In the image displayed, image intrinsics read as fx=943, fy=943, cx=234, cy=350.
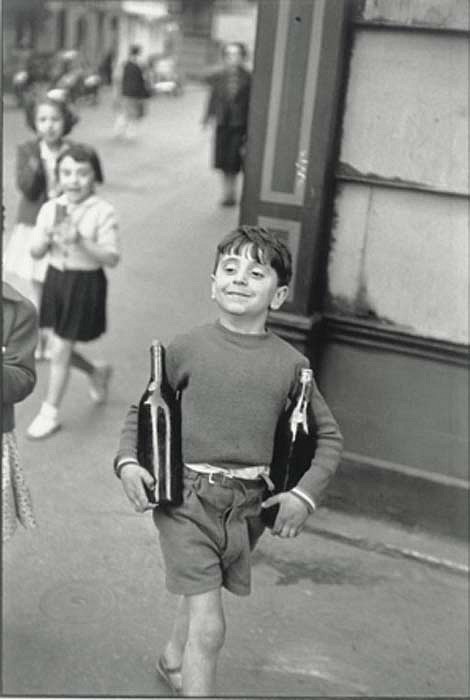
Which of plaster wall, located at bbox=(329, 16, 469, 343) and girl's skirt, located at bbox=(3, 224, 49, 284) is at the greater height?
plaster wall, located at bbox=(329, 16, 469, 343)

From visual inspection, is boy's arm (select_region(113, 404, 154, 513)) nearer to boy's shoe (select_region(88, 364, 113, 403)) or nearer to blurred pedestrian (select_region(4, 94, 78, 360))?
blurred pedestrian (select_region(4, 94, 78, 360))

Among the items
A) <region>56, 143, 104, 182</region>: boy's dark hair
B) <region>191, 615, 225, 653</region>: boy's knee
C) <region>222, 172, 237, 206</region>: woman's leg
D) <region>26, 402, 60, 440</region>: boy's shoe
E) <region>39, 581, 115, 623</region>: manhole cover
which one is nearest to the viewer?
<region>191, 615, 225, 653</region>: boy's knee

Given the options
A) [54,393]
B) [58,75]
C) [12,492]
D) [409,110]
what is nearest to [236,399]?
[12,492]

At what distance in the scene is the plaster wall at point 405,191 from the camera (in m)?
2.84

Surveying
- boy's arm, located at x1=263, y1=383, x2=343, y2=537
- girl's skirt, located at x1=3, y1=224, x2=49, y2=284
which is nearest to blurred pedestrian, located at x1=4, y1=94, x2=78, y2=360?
girl's skirt, located at x1=3, y1=224, x2=49, y2=284

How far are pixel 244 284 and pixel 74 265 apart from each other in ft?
5.91

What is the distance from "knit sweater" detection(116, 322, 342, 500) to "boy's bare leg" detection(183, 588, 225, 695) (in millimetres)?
387

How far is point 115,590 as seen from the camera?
9.85 ft

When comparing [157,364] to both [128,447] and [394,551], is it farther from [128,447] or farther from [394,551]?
[394,551]

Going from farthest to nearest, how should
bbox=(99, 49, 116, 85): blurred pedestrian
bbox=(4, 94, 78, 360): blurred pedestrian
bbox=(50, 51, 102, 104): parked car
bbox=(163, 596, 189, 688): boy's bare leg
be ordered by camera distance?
1. bbox=(99, 49, 116, 85): blurred pedestrian
2. bbox=(50, 51, 102, 104): parked car
3. bbox=(4, 94, 78, 360): blurred pedestrian
4. bbox=(163, 596, 189, 688): boy's bare leg

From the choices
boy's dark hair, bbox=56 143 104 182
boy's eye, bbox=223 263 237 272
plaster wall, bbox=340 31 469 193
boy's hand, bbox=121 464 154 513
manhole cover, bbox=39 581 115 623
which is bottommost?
manhole cover, bbox=39 581 115 623

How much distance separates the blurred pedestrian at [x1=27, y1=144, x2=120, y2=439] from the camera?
2941 millimetres

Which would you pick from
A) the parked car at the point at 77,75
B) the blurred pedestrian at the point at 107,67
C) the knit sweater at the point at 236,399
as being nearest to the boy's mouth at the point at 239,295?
the knit sweater at the point at 236,399

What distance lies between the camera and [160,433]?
6.77ft
